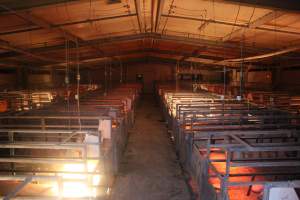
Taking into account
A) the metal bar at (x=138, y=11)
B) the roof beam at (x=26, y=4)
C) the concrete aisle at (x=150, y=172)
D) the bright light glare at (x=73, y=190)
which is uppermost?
the metal bar at (x=138, y=11)

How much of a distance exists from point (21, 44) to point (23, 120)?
4318 millimetres

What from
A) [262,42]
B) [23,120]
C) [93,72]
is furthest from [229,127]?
[93,72]

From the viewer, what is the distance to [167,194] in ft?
14.4

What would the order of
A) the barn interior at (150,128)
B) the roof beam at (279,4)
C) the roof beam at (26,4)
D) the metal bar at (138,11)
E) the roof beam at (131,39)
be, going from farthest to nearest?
the roof beam at (131,39) → the metal bar at (138,11) → the roof beam at (279,4) → the roof beam at (26,4) → the barn interior at (150,128)

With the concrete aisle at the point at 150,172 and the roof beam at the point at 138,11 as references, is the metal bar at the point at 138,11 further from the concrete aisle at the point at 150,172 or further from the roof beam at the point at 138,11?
the concrete aisle at the point at 150,172

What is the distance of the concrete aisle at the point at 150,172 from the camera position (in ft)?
14.4

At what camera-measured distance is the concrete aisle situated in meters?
4.38

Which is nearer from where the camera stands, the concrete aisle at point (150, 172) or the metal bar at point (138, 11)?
the concrete aisle at point (150, 172)

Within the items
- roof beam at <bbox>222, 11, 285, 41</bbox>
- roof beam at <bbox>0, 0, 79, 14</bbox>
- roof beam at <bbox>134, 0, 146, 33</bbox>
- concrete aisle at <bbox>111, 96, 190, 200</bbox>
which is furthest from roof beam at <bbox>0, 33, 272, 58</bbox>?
roof beam at <bbox>0, 0, 79, 14</bbox>

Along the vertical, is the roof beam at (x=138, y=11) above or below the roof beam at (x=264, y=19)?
above

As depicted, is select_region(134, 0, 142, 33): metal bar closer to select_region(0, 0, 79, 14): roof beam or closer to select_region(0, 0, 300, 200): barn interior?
select_region(0, 0, 300, 200): barn interior

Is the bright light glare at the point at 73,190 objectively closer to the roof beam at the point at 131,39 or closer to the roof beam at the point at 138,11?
the roof beam at the point at 138,11

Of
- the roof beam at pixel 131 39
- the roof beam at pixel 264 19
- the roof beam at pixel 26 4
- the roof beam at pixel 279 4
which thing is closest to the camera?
the roof beam at pixel 26 4

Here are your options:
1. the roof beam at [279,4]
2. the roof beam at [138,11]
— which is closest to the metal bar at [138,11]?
the roof beam at [138,11]
